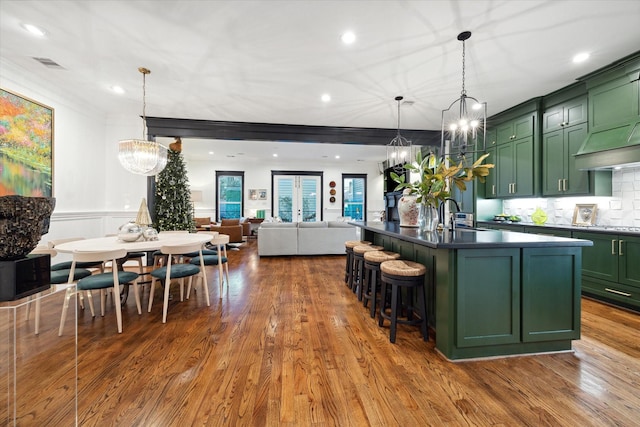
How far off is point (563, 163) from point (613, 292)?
1.80 meters

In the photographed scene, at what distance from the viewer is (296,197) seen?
1042 cm

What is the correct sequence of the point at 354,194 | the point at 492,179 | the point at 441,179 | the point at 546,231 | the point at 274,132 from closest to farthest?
1. the point at 441,179
2. the point at 546,231
3. the point at 492,179
4. the point at 274,132
5. the point at 354,194

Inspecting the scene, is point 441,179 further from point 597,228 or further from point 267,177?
point 267,177

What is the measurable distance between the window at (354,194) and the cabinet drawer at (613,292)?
7567mm

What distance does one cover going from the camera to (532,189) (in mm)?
4309

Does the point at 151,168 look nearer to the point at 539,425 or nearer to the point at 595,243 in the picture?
the point at 539,425

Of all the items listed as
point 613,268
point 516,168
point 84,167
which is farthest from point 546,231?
point 84,167

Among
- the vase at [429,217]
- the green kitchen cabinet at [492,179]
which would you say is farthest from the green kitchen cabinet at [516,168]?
the vase at [429,217]

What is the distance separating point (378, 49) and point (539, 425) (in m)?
3.22

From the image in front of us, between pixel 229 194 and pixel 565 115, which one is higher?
pixel 565 115

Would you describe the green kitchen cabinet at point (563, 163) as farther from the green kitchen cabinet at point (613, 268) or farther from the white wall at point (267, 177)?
the white wall at point (267, 177)

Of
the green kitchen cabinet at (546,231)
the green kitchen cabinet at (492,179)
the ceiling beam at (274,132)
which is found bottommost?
the green kitchen cabinet at (546,231)

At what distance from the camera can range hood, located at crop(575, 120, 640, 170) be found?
2.98 metres

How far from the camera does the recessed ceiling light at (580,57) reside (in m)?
3.00
